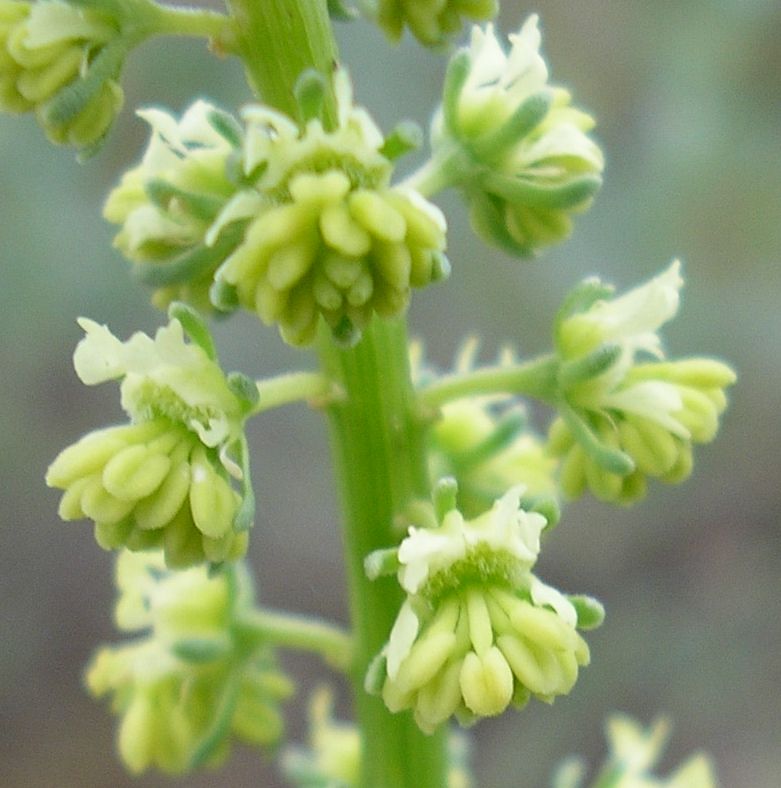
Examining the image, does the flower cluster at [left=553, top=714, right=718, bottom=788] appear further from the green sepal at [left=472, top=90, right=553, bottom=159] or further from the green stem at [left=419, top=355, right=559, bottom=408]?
the green sepal at [left=472, top=90, right=553, bottom=159]

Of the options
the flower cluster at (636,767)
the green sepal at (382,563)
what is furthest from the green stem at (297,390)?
the flower cluster at (636,767)

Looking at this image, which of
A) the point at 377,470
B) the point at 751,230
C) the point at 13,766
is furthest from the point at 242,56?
the point at 13,766

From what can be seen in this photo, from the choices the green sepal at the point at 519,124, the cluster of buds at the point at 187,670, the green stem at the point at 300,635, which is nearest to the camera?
the green sepal at the point at 519,124

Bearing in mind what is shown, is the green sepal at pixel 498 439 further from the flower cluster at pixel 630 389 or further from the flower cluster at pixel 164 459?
the flower cluster at pixel 164 459

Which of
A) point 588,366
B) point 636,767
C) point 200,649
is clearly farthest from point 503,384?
point 636,767

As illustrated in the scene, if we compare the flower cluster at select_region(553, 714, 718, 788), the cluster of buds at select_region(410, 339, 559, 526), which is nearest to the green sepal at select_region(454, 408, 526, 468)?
the cluster of buds at select_region(410, 339, 559, 526)

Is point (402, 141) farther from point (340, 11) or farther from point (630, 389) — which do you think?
point (630, 389)
